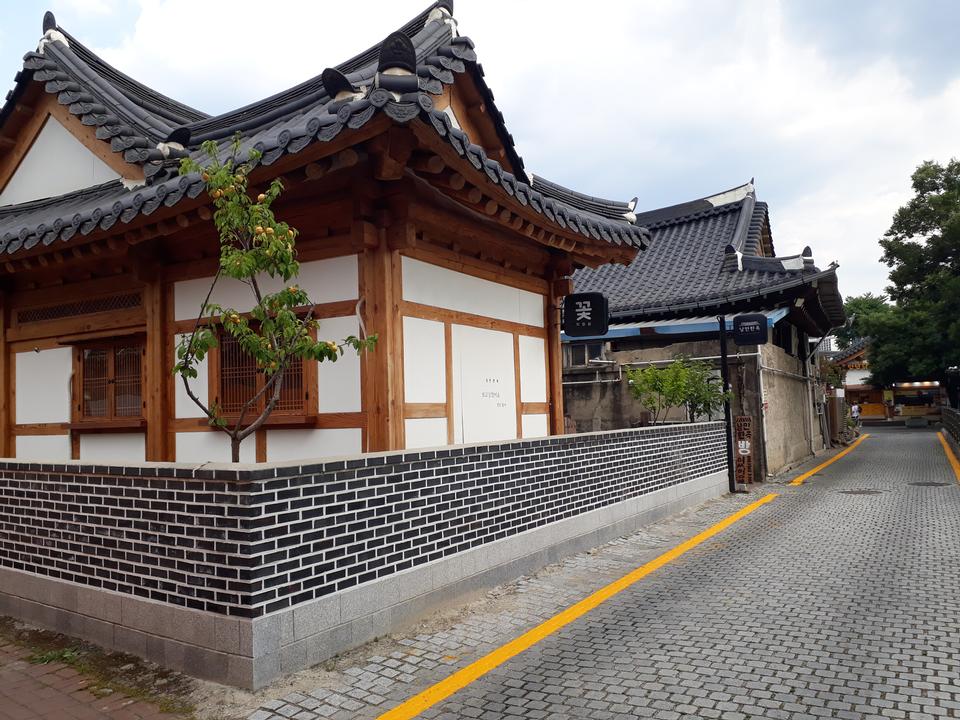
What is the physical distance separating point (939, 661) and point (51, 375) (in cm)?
951

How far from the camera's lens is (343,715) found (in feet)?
12.8

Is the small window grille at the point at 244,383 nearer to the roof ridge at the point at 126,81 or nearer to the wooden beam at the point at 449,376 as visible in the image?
the wooden beam at the point at 449,376

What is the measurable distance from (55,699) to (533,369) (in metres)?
6.18

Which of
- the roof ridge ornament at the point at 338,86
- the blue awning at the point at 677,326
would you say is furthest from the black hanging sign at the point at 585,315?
the roof ridge ornament at the point at 338,86

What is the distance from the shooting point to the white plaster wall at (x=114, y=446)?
803cm

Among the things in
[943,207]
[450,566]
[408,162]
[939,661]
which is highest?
[943,207]

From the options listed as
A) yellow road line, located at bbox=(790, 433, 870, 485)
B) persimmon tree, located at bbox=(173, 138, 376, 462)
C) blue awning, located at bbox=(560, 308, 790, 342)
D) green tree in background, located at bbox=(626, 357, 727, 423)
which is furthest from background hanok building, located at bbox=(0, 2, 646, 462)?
yellow road line, located at bbox=(790, 433, 870, 485)

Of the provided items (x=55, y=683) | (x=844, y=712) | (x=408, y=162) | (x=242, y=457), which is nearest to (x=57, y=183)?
(x=242, y=457)

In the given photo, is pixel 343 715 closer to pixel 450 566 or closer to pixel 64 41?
pixel 450 566

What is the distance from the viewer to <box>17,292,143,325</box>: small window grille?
805cm

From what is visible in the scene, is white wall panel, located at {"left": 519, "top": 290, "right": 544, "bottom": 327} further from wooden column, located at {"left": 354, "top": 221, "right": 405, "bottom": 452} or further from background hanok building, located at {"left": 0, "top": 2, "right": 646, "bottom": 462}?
wooden column, located at {"left": 354, "top": 221, "right": 405, "bottom": 452}

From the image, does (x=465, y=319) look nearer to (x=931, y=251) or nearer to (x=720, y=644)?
(x=720, y=644)

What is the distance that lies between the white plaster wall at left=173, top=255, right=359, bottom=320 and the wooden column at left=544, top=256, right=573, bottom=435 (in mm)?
3482

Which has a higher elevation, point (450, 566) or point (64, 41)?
point (64, 41)
